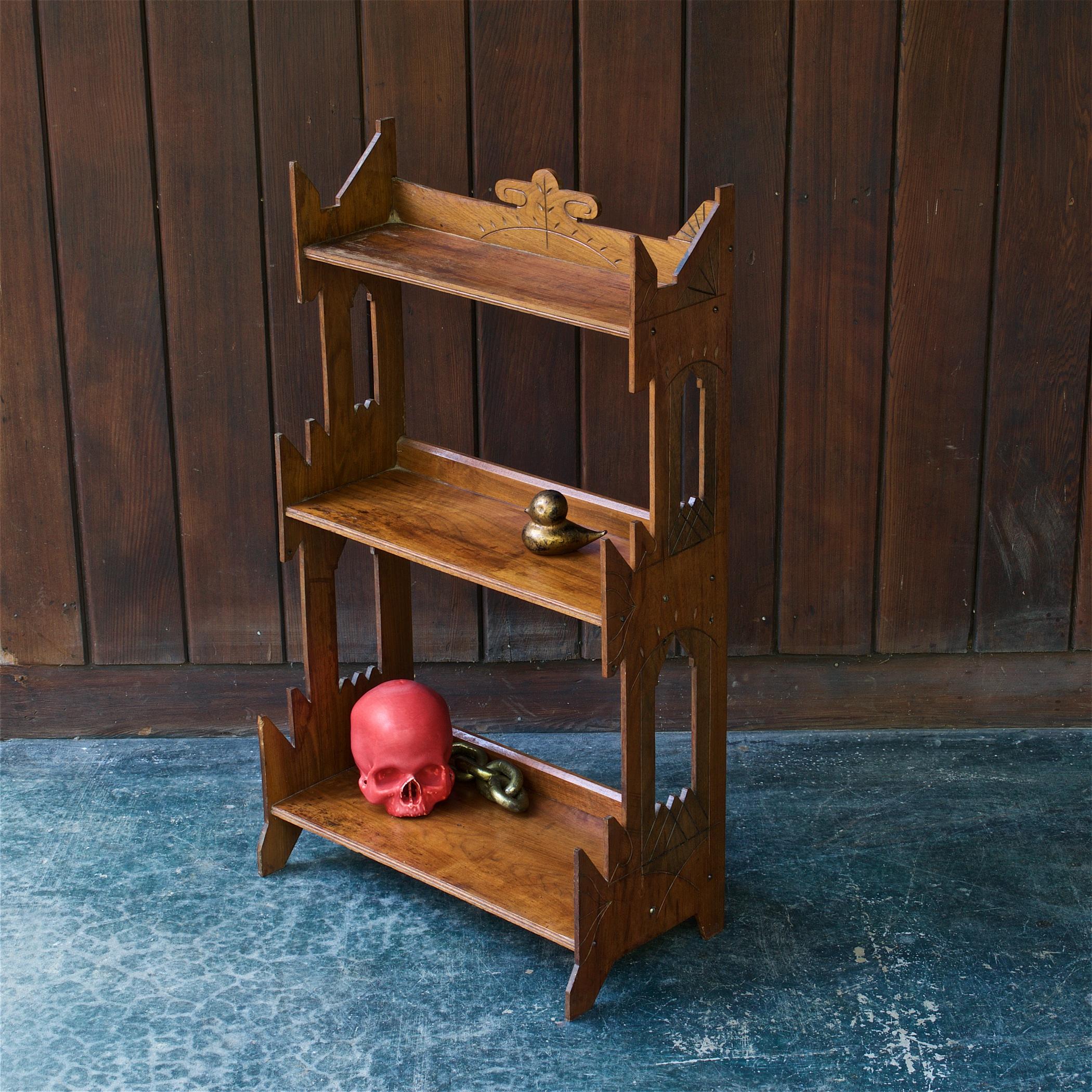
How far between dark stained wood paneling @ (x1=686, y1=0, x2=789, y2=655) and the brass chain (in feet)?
2.28

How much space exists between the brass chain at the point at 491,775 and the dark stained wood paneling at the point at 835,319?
0.75m

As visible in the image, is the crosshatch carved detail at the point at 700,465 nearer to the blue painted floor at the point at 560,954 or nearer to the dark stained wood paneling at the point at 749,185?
the dark stained wood paneling at the point at 749,185

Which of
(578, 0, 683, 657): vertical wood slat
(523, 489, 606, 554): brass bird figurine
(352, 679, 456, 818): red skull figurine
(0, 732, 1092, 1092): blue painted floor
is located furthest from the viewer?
Result: (578, 0, 683, 657): vertical wood slat

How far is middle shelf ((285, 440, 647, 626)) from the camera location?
2.30 metres

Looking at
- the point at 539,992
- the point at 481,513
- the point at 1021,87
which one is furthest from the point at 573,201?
the point at 539,992

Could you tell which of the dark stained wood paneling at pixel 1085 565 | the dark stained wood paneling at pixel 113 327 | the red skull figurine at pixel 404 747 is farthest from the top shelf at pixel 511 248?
the dark stained wood paneling at pixel 1085 565

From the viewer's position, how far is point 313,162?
2.88 meters

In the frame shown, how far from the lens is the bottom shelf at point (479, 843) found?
2.43m

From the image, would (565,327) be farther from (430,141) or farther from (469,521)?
(469,521)

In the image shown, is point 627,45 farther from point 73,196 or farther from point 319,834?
point 319,834

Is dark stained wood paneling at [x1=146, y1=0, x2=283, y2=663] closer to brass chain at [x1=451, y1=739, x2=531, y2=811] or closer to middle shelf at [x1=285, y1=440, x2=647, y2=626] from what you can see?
middle shelf at [x1=285, y1=440, x2=647, y2=626]

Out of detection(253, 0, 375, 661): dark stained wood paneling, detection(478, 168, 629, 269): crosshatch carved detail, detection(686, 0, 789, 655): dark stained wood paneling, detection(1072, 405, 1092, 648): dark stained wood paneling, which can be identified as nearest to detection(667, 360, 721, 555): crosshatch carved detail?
detection(478, 168, 629, 269): crosshatch carved detail

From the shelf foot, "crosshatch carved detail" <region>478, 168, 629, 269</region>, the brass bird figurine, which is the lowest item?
the shelf foot

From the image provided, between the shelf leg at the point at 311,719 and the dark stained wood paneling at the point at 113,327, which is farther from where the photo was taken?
the dark stained wood paneling at the point at 113,327
